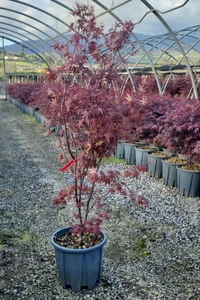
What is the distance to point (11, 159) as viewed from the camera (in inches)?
247

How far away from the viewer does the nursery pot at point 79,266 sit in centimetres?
226

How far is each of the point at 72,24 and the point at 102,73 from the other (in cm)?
41

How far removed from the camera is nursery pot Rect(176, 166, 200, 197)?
423 cm

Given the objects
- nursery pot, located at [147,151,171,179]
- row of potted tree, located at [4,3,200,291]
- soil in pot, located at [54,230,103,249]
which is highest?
row of potted tree, located at [4,3,200,291]

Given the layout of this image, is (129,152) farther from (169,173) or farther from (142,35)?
(142,35)

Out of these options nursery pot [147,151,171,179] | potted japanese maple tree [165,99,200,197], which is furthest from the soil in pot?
nursery pot [147,151,171,179]

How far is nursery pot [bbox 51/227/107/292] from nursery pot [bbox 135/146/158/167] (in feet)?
10.4

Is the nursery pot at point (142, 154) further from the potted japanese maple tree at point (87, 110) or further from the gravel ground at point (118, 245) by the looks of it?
the potted japanese maple tree at point (87, 110)

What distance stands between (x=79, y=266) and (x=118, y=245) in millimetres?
789

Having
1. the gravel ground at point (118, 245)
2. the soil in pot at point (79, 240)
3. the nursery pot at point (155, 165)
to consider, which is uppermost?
the soil in pot at point (79, 240)

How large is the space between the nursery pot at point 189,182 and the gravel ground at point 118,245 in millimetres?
94

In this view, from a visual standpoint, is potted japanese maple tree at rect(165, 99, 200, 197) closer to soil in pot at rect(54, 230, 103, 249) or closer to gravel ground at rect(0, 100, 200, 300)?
gravel ground at rect(0, 100, 200, 300)

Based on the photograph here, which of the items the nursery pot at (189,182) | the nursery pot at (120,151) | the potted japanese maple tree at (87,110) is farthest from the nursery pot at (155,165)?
the potted japanese maple tree at (87,110)

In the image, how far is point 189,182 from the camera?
4250 mm
